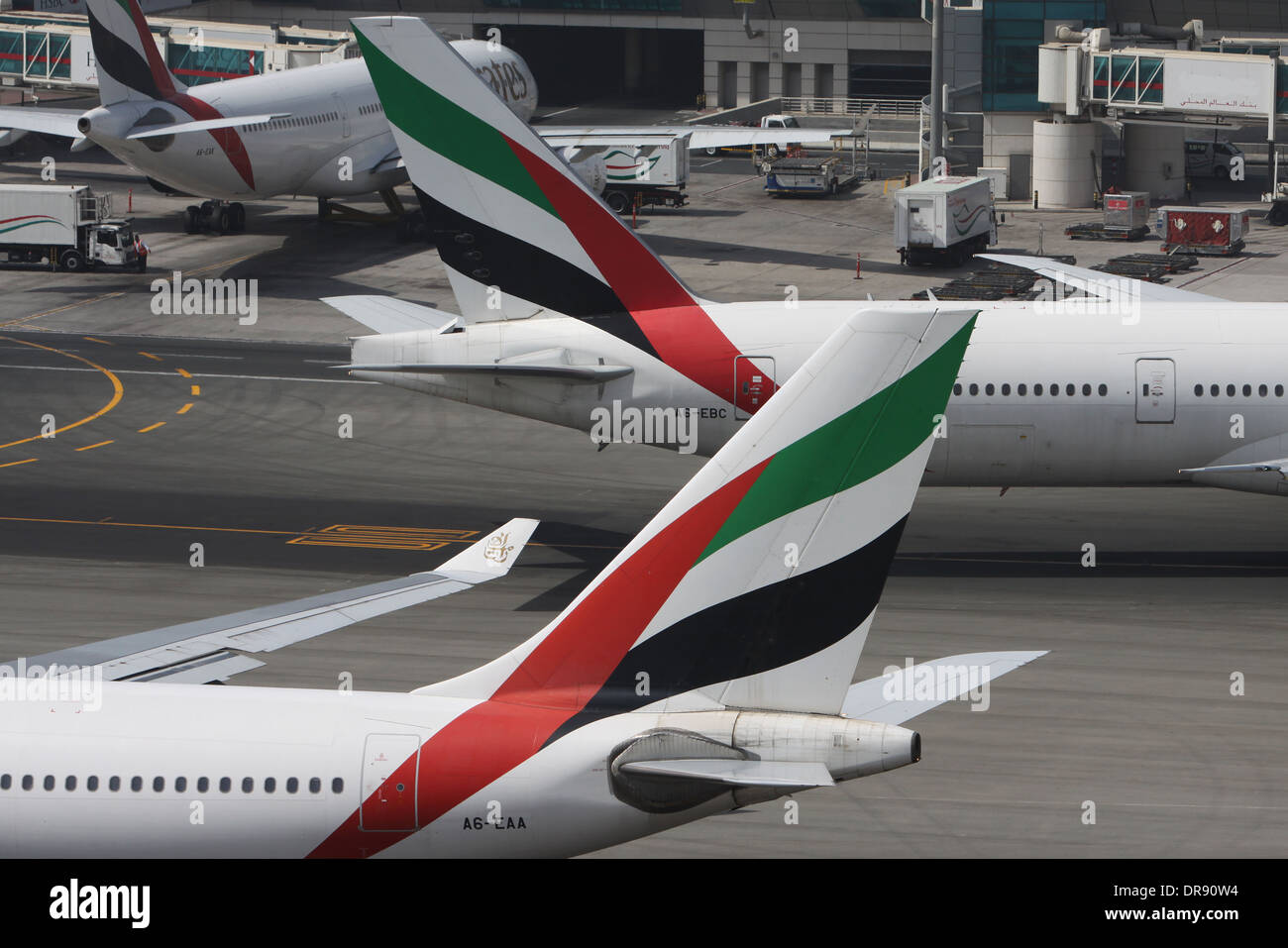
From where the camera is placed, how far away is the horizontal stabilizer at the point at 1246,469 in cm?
3628

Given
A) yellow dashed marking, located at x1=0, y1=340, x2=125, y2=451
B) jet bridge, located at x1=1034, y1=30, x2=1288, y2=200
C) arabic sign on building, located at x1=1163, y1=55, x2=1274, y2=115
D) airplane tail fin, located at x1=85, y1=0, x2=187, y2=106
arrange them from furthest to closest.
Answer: jet bridge, located at x1=1034, y1=30, x2=1288, y2=200, arabic sign on building, located at x1=1163, y1=55, x2=1274, y2=115, airplane tail fin, located at x1=85, y1=0, x2=187, y2=106, yellow dashed marking, located at x1=0, y1=340, x2=125, y2=451

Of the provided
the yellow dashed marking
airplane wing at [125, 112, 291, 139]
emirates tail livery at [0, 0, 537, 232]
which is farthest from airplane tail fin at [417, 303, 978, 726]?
emirates tail livery at [0, 0, 537, 232]

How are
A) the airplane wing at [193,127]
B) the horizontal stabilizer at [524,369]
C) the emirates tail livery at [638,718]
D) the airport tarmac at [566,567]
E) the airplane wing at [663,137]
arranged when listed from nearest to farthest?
the emirates tail livery at [638,718] → the airport tarmac at [566,567] → the horizontal stabilizer at [524,369] → the airplane wing at [193,127] → the airplane wing at [663,137]

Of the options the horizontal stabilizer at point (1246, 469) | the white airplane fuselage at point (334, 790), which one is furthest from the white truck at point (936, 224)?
the white airplane fuselage at point (334, 790)

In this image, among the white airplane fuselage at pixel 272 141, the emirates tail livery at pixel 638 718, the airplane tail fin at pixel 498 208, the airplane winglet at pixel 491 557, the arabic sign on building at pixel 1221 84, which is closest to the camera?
the emirates tail livery at pixel 638 718

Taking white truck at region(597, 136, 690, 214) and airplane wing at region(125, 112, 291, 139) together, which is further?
white truck at region(597, 136, 690, 214)

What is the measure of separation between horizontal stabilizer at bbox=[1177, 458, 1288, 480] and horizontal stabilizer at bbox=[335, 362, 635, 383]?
482 inches

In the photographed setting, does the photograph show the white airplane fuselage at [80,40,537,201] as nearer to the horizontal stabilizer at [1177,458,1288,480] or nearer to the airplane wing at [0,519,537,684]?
the horizontal stabilizer at [1177,458,1288,480]

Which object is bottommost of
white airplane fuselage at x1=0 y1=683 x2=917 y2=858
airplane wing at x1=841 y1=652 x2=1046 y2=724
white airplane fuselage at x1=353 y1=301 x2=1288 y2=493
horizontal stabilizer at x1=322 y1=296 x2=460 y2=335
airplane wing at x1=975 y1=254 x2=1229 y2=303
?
white airplane fuselage at x1=0 y1=683 x2=917 y2=858

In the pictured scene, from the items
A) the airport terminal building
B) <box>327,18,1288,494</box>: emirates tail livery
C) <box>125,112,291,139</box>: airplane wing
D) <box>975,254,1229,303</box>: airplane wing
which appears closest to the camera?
<box>327,18,1288,494</box>: emirates tail livery

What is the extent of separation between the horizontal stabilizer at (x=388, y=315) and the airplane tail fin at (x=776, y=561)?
22.2 m

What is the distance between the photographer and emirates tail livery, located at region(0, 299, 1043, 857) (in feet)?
54.0

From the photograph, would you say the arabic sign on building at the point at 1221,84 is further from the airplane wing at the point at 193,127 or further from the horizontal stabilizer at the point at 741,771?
the horizontal stabilizer at the point at 741,771

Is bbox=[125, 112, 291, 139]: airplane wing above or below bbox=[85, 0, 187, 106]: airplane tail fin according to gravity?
below
